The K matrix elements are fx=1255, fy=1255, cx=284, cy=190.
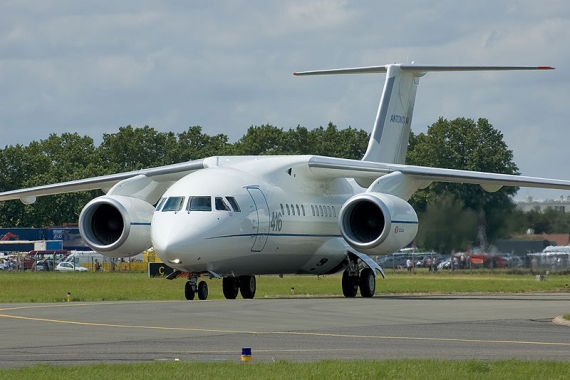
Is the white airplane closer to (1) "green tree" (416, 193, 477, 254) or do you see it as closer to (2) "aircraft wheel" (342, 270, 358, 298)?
(2) "aircraft wheel" (342, 270, 358, 298)

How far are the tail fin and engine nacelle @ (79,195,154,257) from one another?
27.8 feet

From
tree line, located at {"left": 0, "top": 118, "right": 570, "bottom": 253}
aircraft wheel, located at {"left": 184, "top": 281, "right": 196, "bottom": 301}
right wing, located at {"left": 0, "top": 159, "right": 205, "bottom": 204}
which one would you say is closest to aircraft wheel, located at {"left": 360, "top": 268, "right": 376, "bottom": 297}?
right wing, located at {"left": 0, "top": 159, "right": 205, "bottom": 204}

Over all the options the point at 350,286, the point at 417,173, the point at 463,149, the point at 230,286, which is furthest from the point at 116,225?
the point at 463,149

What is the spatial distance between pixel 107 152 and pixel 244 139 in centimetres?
1518

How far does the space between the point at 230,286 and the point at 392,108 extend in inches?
367

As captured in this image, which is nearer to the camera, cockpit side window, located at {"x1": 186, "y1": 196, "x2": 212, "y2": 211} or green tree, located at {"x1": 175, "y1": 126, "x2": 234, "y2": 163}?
cockpit side window, located at {"x1": 186, "y1": 196, "x2": 212, "y2": 211}

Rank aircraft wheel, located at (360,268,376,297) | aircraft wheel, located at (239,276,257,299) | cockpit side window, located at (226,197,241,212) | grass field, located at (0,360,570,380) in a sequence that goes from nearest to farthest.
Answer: grass field, located at (0,360,570,380) → cockpit side window, located at (226,197,241,212) → aircraft wheel, located at (239,276,257,299) → aircraft wheel, located at (360,268,376,297)

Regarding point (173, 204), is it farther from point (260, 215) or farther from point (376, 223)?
point (376, 223)

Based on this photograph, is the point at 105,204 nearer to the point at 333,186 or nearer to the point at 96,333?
the point at 333,186

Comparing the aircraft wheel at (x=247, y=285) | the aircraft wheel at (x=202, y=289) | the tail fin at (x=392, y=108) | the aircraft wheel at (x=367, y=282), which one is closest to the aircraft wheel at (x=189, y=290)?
the aircraft wheel at (x=202, y=289)

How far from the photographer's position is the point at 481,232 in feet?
158

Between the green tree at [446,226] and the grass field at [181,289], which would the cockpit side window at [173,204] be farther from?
the green tree at [446,226]

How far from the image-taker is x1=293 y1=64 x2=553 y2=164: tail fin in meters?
38.8

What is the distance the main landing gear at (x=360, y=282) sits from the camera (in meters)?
34.5
